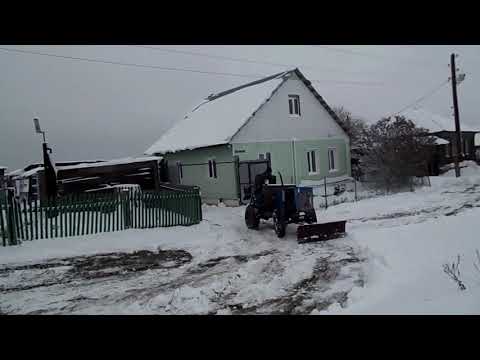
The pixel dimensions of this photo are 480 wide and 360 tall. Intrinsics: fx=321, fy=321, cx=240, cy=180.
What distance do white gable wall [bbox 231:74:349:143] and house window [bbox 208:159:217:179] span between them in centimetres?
161

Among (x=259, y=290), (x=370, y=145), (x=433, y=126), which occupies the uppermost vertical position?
(x=433, y=126)

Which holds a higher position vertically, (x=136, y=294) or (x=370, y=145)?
(x=370, y=145)

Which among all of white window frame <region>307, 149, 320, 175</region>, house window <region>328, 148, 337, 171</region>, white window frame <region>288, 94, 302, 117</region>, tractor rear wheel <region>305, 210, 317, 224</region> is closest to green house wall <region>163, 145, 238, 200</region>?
white window frame <region>288, 94, 302, 117</region>

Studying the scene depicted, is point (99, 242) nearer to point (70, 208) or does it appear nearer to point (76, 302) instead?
point (70, 208)

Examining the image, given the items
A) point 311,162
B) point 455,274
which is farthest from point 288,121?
point 455,274

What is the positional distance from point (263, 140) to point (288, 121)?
5.81 ft

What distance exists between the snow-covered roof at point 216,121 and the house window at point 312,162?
371 centimetres

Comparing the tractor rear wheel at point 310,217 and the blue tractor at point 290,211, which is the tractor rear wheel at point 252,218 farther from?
the tractor rear wheel at point 310,217

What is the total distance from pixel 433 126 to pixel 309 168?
43.5ft

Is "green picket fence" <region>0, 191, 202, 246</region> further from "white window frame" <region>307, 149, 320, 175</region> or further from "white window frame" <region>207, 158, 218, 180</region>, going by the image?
"white window frame" <region>307, 149, 320, 175</region>

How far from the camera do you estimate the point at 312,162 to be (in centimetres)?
1558

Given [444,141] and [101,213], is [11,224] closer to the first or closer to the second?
[101,213]
